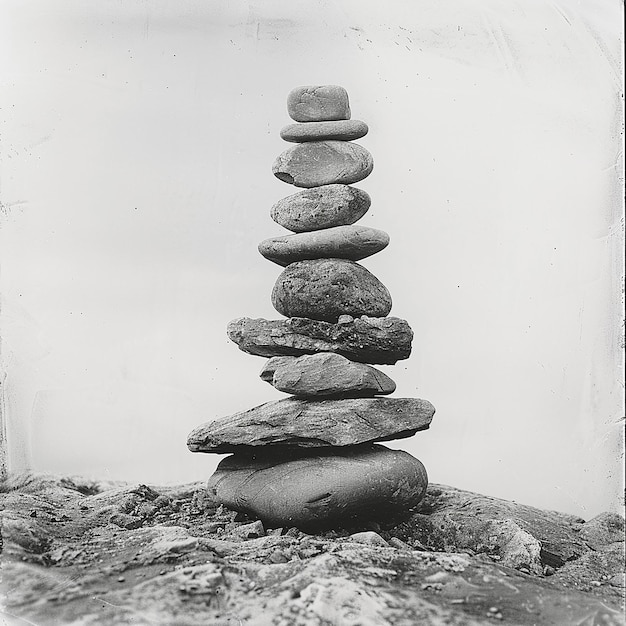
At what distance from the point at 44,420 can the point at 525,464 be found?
3.61 meters

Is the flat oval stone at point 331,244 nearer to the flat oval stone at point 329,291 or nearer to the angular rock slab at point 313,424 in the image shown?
the flat oval stone at point 329,291

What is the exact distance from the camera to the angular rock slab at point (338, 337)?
570cm

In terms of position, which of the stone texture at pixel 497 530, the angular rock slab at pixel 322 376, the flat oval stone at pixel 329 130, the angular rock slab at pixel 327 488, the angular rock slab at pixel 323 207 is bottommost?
the stone texture at pixel 497 530

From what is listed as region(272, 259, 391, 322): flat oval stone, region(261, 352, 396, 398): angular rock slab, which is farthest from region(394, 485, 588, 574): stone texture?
region(272, 259, 391, 322): flat oval stone

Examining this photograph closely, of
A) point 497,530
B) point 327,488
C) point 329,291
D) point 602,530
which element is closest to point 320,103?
point 329,291

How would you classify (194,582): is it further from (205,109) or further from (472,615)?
(205,109)

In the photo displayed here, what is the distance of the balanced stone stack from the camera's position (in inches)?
216

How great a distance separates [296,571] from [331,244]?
7.38 ft

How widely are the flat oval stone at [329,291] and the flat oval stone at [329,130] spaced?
81 cm

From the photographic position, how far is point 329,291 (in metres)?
5.73

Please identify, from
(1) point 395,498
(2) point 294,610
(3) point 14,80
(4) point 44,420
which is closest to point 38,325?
(4) point 44,420

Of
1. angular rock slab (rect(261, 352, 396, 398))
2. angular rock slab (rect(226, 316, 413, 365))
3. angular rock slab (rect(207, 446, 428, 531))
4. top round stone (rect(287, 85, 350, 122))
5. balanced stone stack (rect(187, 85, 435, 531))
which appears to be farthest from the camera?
top round stone (rect(287, 85, 350, 122))

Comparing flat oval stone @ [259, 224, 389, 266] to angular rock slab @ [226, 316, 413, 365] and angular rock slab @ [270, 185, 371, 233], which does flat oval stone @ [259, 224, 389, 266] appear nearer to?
angular rock slab @ [270, 185, 371, 233]

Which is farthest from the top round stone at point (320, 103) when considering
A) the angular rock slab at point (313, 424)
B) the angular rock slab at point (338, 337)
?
the angular rock slab at point (313, 424)
